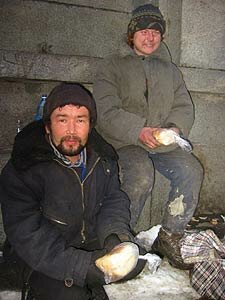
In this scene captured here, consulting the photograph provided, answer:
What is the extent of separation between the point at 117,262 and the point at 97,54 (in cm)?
270

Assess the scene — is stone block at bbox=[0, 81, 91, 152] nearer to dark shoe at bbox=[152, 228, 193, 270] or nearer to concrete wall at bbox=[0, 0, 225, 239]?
concrete wall at bbox=[0, 0, 225, 239]

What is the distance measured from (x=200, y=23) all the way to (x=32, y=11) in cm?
217

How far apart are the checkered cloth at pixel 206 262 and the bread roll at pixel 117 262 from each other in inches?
43.1

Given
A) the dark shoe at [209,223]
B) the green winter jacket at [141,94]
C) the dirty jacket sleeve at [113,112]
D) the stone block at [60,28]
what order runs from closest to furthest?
the dirty jacket sleeve at [113,112] < the green winter jacket at [141,94] < the stone block at [60,28] < the dark shoe at [209,223]

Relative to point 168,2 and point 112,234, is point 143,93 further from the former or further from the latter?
point 112,234

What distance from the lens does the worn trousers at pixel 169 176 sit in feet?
10.5

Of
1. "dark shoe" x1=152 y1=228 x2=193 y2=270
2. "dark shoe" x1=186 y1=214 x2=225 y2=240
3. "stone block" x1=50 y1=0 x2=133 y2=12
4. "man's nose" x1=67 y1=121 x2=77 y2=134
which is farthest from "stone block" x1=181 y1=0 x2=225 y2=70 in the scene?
"man's nose" x1=67 y1=121 x2=77 y2=134

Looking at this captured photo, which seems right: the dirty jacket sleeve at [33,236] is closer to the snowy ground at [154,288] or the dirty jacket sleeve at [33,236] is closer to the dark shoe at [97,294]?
the dark shoe at [97,294]

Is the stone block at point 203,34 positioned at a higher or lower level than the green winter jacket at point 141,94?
higher

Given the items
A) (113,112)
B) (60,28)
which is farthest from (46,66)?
(113,112)

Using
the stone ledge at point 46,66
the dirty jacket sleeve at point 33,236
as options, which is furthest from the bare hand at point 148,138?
the dirty jacket sleeve at point 33,236

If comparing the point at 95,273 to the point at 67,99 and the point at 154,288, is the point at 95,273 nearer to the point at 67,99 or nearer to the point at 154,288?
the point at 154,288

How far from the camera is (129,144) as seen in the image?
336 centimetres

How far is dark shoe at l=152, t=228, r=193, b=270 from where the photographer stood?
3.32 meters
